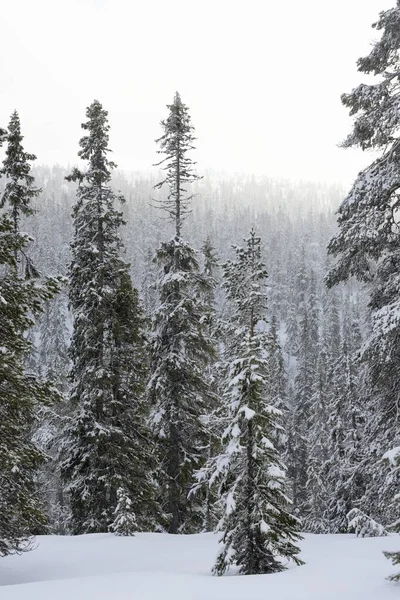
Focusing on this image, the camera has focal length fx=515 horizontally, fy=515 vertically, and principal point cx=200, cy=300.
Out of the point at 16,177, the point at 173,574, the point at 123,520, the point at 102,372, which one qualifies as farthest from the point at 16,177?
the point at 173,574

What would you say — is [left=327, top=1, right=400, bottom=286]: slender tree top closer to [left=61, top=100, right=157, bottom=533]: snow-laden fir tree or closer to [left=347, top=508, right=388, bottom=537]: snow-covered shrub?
[left=347, top=508, right=388, bottom=537]: snow-covered shrub

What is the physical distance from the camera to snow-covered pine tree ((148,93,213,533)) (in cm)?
1938

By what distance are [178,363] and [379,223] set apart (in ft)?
33.4

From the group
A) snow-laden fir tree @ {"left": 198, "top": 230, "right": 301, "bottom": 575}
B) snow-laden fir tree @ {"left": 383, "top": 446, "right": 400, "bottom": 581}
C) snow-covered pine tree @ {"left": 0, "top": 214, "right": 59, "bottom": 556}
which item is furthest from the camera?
snow-covered pine tree @ {"left": 0, "top": 214, "right": 59, "bottom": 556}

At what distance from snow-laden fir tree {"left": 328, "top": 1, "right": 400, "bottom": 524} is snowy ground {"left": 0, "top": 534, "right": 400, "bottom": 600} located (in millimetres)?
2255

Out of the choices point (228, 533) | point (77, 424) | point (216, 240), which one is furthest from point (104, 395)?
point (216, 240)

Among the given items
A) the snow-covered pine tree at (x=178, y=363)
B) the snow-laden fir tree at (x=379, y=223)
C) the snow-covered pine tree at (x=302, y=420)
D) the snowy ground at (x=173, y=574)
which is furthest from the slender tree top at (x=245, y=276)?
the snow-covered pine tree at (x=302, y=420)

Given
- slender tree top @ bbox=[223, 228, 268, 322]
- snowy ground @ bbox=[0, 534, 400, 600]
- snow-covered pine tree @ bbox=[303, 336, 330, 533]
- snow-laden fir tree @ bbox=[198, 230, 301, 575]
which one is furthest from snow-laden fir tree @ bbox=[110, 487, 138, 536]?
snow-covered pine tree @ bbox=[303, 336, 330, 533]

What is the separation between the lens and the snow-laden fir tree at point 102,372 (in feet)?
57.0

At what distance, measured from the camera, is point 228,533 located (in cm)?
949

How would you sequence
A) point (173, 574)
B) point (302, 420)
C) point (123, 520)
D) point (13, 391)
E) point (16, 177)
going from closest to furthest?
point (173, 574) < point (13, 391) < point (123, 520) < point (16, 177) < point (302, 420)

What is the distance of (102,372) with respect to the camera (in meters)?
17.6

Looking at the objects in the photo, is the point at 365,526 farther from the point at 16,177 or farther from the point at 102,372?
the point at 16,177

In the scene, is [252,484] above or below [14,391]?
below
